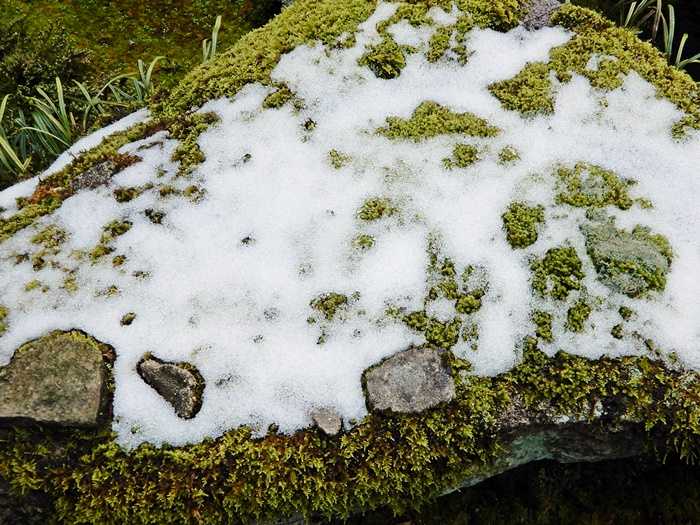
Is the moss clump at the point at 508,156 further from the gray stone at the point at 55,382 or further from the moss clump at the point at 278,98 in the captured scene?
the gray stone at the point at 55,382

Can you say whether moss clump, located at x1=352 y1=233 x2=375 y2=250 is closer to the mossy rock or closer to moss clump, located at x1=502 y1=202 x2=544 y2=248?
the mossy rock

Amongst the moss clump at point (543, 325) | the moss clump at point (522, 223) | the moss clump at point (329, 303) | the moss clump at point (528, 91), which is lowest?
the moss clump at point (329, 303)

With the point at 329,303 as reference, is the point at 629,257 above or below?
above

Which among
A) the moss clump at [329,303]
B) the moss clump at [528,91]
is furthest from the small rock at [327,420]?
the moss clump at [528,91]

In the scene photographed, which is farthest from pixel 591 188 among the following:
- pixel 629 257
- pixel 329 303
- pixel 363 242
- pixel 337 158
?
pixel 329 303

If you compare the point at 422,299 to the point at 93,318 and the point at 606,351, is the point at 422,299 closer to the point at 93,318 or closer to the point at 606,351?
the point at 606,351

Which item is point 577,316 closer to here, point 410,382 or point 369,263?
point 410,382
